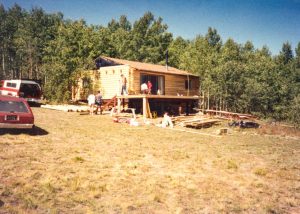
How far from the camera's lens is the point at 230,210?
6.60m

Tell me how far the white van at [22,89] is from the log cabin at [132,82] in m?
7.11

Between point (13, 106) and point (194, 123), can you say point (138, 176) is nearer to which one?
point (13, 106)

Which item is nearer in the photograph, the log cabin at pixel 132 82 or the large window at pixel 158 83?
the log cabin at pixel 132 82

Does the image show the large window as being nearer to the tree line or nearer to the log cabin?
the log cabin

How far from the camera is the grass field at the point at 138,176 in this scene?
6.59 meters

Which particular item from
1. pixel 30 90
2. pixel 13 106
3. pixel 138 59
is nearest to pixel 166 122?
pixel 13 106

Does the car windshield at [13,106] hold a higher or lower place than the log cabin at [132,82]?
lower

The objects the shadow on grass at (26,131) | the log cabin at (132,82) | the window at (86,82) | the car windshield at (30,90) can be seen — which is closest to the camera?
the shadow on grass at (26,131)

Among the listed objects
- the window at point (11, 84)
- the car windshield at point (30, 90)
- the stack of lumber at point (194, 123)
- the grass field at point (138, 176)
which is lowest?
the grass field at point (138, 176)

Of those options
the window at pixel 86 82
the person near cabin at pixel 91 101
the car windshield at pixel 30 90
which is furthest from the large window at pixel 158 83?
the car windshield at pixel 30 90

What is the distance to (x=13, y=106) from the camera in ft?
40.2

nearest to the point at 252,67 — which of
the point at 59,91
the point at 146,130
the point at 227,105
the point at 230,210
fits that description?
the point at 227,105

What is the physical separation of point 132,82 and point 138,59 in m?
32.4

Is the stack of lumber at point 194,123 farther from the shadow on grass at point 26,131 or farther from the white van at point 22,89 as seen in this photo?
the white van at point 22,89
